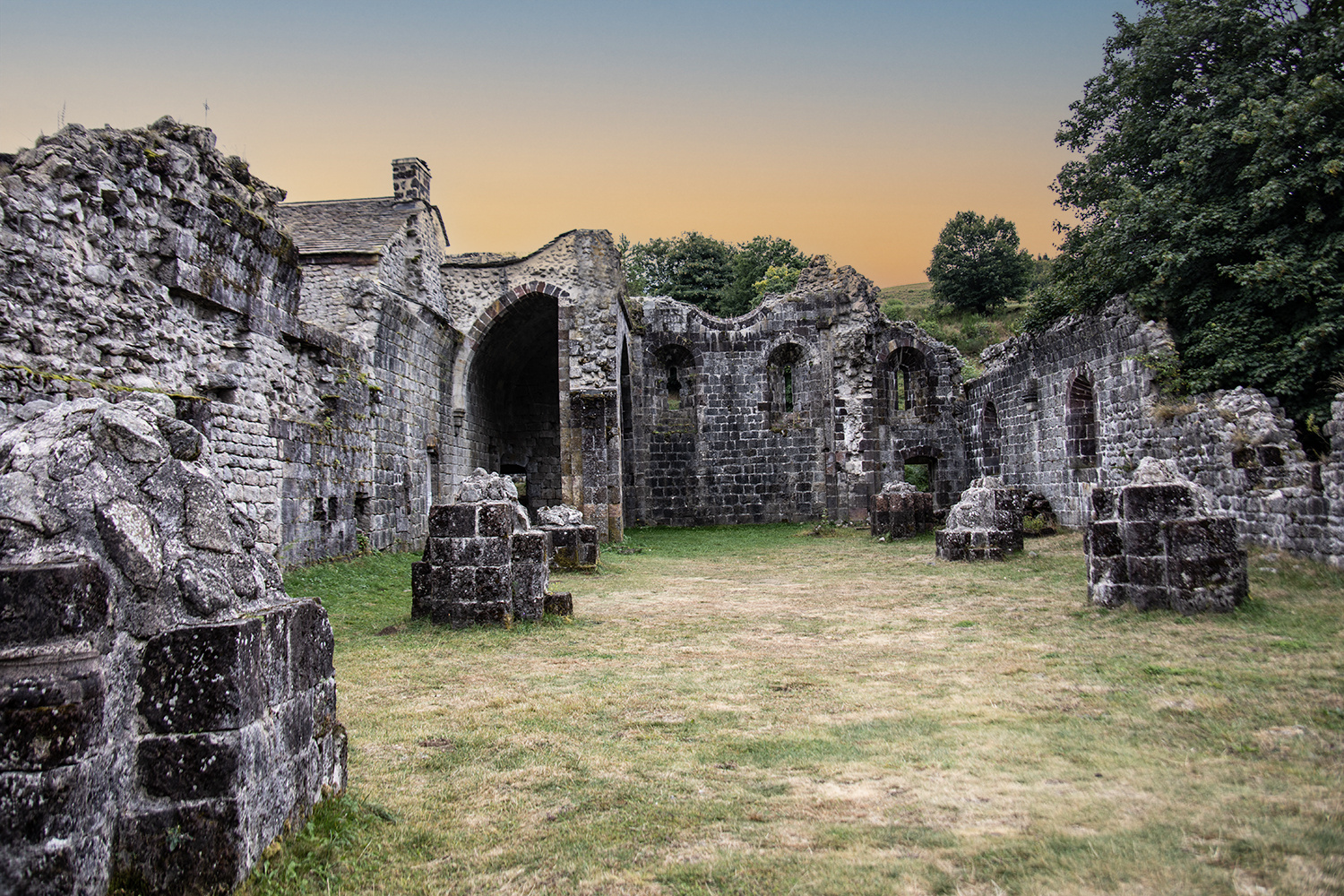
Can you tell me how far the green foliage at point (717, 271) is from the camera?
129ft

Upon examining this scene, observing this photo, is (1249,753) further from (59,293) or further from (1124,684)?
(59,293)

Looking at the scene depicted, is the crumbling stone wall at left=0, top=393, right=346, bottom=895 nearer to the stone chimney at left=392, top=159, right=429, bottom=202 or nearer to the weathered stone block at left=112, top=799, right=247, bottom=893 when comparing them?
the weathered stone block at left=112, top=799, right=247, bottom=893

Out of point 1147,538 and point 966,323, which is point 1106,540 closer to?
point 1147,538

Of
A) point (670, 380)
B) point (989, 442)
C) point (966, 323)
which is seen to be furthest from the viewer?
point (966, 323)

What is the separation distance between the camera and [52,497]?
2.48 metres

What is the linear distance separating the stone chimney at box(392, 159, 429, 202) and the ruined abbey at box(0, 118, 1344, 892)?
7 centimetres

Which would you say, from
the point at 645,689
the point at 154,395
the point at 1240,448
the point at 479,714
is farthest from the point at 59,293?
the point at 1240,448

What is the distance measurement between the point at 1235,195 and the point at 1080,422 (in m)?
5.29

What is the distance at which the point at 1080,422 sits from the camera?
665 inches

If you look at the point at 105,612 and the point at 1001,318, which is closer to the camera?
the point at 105,612

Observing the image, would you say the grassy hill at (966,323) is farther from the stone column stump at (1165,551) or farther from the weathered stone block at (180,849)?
the weathered stone block at (180,849)

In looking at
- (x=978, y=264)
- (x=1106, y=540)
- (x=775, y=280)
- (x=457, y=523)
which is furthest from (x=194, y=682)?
(x=978, y=264)

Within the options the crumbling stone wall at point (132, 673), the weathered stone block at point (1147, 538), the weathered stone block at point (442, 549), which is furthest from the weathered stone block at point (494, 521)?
the weathered stone block at point (1147, 538)

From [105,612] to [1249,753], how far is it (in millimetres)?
4397
